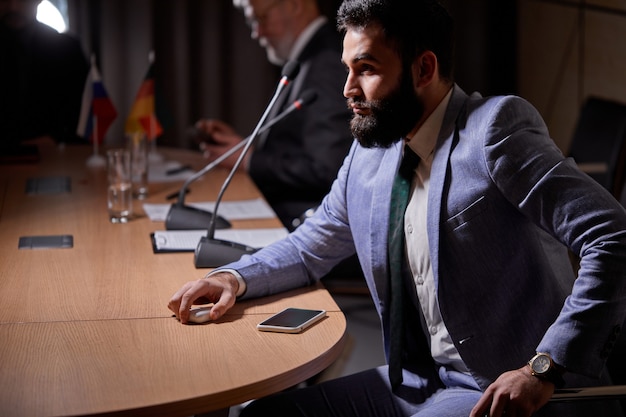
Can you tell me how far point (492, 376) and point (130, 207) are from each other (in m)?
1.46

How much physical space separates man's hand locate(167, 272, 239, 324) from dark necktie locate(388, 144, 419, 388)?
0.33m

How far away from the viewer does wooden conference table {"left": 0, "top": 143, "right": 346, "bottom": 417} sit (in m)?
1.34

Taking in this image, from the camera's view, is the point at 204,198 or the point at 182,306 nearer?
the point at 182,306

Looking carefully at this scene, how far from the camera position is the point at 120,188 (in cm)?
274

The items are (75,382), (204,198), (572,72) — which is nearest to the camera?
(75,382)

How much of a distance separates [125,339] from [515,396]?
2.30 ft

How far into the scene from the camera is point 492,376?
1.64m

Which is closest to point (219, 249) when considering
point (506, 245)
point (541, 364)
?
point (506, 245)

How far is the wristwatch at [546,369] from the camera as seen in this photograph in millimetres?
1435

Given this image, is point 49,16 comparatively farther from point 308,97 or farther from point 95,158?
point 308,97

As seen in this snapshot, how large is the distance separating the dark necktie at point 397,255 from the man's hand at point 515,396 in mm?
387

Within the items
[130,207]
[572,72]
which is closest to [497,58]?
[572,72]

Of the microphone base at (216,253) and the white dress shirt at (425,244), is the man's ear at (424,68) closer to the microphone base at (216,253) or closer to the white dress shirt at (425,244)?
the white dress shirt at (425,244)

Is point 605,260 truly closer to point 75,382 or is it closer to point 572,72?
point 75,382
